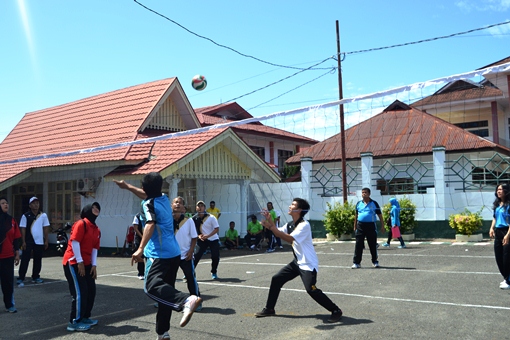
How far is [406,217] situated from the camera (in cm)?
1852

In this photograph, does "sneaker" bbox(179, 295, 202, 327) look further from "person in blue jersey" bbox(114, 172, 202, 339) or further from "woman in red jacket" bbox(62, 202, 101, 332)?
"woman in red jacket" bbox(62, 202, 101, 332)

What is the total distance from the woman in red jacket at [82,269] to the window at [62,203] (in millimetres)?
13729

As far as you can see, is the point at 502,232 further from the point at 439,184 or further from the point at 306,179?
the point at 306,179

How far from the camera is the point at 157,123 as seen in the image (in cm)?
2123

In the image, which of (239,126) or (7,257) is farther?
(239,126)

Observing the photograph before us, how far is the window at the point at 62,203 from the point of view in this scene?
20.3 metres

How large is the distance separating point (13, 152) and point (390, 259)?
18197 millimetres

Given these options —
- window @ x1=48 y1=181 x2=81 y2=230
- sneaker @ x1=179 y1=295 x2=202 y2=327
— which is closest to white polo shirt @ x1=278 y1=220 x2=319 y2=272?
sneaker @ x1=179 y1=295 x2=202 y2=327

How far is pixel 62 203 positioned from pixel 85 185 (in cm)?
266

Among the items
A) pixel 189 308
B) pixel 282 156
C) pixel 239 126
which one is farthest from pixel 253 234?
pixel 282 156

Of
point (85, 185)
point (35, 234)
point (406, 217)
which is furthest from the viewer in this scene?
point (85, 185)

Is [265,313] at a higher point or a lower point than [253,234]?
lower

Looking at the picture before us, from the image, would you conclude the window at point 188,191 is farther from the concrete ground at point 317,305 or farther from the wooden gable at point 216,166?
the concrete ground at point 317,305

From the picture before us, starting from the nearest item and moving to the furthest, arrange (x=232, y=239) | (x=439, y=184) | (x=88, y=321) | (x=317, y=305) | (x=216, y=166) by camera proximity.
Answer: (x=88, y=321)
(x=317, y=305)
(x=439, y=184)
(x=216, y=166)
(x=232, y=239)
